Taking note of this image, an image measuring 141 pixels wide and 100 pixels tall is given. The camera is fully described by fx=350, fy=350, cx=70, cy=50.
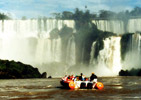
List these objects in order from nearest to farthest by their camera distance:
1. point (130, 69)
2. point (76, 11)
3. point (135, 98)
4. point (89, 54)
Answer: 1. point (135, 98)
2. point (130, 69)
3. point (89, 54)
4. point (76, 11)

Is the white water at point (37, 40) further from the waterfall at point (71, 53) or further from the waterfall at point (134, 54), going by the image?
the waterfall at point (134, 54)

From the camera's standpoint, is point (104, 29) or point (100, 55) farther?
point (104, 29)

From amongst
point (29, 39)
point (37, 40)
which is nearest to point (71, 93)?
point (37, 40)

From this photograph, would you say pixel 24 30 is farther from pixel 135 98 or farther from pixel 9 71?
pixel 135 98

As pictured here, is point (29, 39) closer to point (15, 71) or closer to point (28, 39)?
point (28, 39)

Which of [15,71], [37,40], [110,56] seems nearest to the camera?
[15,71]

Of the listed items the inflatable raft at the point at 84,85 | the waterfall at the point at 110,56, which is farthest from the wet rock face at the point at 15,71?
the inflatable raft at the point at 84,85

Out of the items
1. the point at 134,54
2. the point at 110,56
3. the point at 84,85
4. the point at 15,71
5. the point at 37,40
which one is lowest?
the point at 84,85

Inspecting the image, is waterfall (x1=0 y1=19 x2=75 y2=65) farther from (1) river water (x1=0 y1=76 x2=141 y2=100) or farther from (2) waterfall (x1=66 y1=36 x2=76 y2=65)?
(1) river water (x1=0 y1=76 x2=141 y2=100)

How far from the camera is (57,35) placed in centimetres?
13688

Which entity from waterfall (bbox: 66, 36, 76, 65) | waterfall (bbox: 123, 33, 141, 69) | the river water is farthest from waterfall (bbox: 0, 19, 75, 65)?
the river water

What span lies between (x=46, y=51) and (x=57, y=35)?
8.67 m

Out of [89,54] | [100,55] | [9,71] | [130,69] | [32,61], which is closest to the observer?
[9,71]

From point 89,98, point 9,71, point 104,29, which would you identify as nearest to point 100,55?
point 104,29
